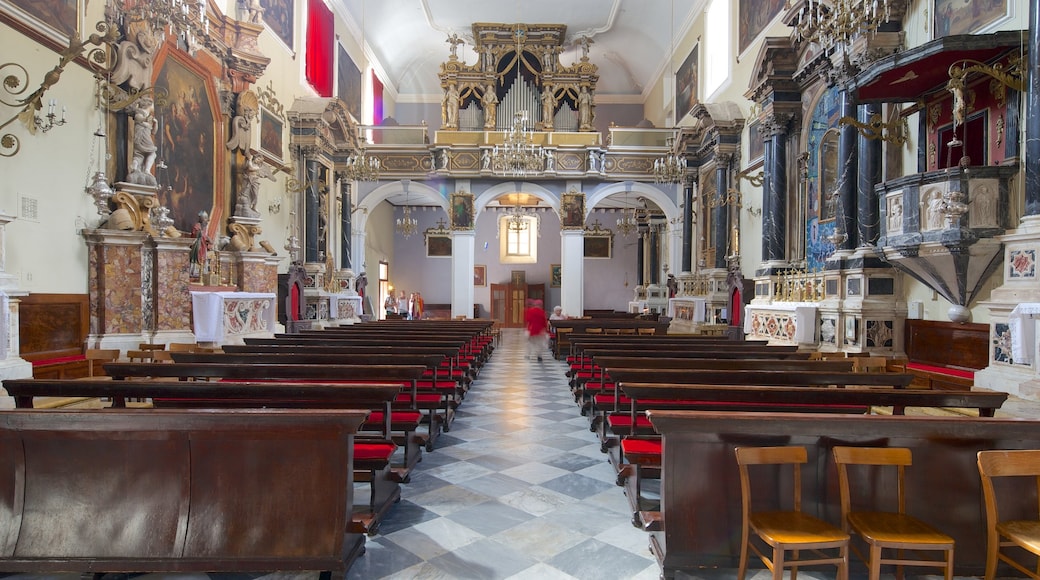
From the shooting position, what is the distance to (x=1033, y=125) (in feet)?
15.9

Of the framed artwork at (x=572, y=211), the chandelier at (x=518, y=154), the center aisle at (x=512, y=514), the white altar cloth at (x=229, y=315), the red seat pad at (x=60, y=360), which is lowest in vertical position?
the center aisle at (x=512, y=514)

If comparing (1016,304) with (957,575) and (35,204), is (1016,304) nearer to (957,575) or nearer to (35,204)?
(957,575)

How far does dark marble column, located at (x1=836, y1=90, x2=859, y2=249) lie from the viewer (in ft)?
25.3

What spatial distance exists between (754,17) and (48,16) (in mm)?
12055

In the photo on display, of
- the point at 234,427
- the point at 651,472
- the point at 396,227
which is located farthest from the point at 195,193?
the point at 396,227

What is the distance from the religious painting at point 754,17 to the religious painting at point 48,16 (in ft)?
36.4

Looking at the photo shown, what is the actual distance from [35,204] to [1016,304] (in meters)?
9.28

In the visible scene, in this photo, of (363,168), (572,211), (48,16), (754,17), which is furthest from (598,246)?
(48,16)

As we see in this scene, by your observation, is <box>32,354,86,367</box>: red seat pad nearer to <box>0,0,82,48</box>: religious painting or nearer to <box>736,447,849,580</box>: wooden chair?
<box>0,0,82,48</box>: religious painting

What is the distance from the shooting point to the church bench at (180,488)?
2.49 metres

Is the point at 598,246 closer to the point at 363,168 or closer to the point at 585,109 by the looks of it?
the point at 585,109

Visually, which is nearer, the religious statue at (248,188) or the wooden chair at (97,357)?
the wooden chair at (97,357)

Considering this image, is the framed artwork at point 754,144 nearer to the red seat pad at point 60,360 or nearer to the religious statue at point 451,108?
the religious statue at point 451,108

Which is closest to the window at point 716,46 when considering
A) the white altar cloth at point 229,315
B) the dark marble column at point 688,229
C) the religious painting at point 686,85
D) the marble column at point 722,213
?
the religious painting at point 686,85
